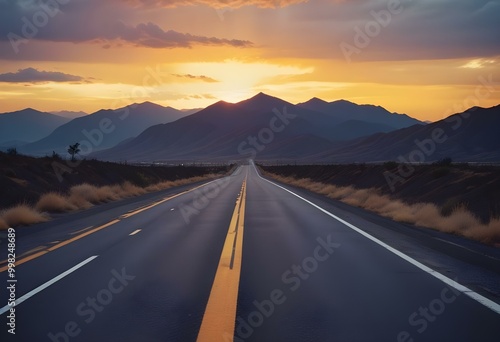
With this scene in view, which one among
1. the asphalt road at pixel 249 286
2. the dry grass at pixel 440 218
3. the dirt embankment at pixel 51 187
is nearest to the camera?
the asphalt road at pixel 249 286

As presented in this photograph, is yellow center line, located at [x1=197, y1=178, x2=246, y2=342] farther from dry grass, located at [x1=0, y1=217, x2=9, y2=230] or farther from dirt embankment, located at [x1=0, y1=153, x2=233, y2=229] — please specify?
dirt embankment, located at [x1=0, y1=153, x2=233, y2=229]

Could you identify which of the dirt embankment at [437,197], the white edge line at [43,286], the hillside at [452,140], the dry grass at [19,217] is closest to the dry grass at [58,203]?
the dry grass at [19,217]

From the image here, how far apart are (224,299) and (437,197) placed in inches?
986

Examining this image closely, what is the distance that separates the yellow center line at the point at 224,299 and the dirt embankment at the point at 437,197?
24.8 ft

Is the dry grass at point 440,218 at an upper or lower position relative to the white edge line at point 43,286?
lower

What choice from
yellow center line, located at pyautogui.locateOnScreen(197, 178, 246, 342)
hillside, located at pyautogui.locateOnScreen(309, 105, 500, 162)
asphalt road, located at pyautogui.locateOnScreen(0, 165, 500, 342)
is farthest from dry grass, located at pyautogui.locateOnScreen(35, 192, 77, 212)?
hillside, located at pyautogui.locateOnScreen(309, 105, 500, 162)

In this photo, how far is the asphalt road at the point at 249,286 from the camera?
6.54 m

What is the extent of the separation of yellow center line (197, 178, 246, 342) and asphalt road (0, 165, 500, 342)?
24 mm

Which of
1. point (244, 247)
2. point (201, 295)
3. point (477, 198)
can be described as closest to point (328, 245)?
point (244, 247)

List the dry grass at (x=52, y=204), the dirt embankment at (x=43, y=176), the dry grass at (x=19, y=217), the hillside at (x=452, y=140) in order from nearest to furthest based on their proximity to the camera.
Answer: the dry grass at (x=19, y=217), the dry grass at (x=52, y=204), the dirt embankment at (x=43, y=176), the hillside at (x=452, y=140)

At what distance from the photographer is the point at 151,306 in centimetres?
754

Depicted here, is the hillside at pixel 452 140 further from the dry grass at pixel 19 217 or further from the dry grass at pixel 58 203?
the dry grass at pixel 19 217

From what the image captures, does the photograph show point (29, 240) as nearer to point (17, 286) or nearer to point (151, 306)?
point (17, 286)

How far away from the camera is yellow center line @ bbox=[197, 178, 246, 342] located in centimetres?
634
